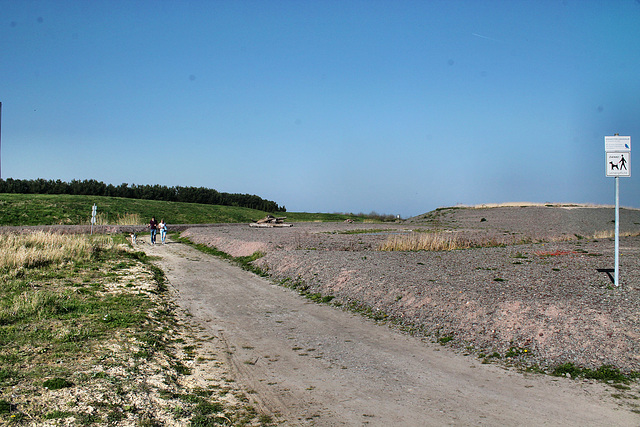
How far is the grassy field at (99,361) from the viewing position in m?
Answer: 5.09

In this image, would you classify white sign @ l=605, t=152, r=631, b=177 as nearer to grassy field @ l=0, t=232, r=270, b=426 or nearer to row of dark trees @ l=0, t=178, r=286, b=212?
grassy field @ l=0, t=232, r=270, b=426

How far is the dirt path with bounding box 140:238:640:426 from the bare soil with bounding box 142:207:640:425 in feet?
0.09

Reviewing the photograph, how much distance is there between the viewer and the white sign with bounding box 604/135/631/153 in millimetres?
10000

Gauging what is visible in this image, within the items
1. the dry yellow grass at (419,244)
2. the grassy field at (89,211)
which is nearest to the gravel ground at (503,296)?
the dry yellow grass at (419,244)

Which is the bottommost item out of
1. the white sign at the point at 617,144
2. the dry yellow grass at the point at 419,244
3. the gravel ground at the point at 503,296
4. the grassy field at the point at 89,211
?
the gravel ground at the point at 503,296

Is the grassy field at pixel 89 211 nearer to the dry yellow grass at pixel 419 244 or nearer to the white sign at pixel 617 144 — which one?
the dry yellow grass at pixel 419 244

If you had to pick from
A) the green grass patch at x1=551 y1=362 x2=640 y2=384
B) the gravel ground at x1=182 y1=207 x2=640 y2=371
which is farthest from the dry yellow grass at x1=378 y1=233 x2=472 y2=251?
the green grass patch at x1=551 y1=362 x2=640 y2=384

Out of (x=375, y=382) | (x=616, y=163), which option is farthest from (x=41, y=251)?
(x=616, y=163)

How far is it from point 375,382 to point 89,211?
55.2 meters

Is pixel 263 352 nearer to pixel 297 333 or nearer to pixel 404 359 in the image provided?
pixel 297 333

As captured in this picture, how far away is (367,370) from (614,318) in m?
4.64

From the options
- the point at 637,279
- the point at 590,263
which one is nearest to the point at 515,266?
the point at 590,263

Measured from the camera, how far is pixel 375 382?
652 cm

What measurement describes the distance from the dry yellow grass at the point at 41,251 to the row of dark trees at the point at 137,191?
65.8m
